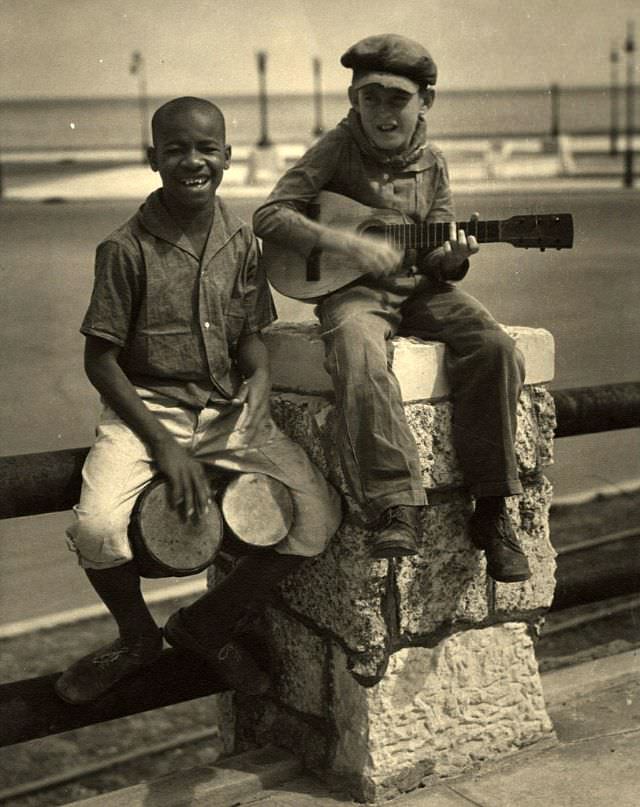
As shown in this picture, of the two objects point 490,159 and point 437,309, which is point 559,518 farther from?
point 437,309

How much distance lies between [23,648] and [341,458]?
12.1 ft

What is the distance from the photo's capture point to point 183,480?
8.61 feet

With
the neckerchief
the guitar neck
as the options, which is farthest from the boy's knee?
the neckerchief

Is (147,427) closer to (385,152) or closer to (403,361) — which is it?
(403,361)

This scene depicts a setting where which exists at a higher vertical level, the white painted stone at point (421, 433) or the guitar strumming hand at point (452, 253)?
the guitar strumming hand at point (452, 253)

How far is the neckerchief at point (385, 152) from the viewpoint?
289cm

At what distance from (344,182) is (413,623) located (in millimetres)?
1084

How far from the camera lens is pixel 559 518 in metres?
7.66

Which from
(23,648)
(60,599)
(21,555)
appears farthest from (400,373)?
(21,555)

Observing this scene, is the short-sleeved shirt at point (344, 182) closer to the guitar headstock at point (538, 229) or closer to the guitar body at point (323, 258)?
the guitar body at point (323, 258)

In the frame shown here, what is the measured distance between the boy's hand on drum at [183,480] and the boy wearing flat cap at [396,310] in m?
0.33

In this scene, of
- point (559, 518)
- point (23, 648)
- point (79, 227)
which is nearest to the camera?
point (23, 648)

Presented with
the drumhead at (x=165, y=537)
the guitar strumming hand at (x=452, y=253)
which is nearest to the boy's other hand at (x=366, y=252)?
the guitar strumming hand at (x=452, y=253)

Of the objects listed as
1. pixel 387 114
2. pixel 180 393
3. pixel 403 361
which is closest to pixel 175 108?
pixel 387 114
